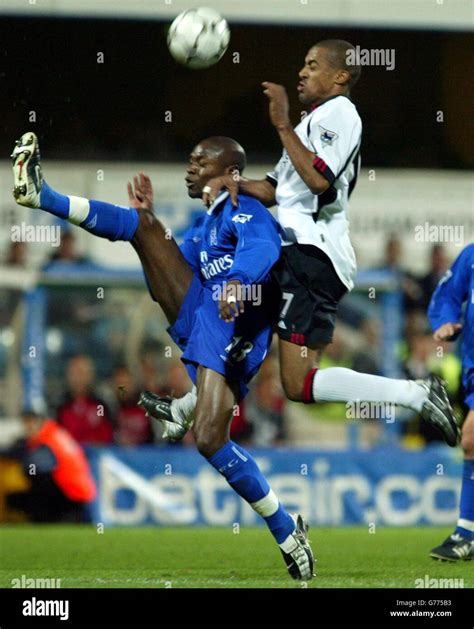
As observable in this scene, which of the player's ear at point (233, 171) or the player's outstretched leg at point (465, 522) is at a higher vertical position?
the player's ear at point (233, 171)

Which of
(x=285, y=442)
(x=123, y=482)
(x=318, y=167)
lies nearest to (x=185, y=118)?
(x=285, y=442)

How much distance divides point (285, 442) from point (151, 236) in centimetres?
562

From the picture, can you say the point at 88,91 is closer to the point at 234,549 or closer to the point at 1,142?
the point at 1,142

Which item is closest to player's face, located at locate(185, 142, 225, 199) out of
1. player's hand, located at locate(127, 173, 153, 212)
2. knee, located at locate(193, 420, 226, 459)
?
player's hand, located at locate(127, 173, 153, 212)

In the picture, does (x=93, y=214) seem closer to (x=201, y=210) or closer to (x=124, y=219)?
(x=124, y=219)

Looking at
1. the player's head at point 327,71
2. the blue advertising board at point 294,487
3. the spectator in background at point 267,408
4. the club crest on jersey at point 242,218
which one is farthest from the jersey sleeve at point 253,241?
the spectator in background at point 267,408

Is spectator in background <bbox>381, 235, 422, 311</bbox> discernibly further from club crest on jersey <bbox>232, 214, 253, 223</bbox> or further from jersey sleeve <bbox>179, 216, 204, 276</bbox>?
club crest on jersey <bbox>232, 214, 253, 223</bbox>

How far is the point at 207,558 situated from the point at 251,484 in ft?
4.24

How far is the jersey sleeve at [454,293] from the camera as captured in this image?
6625 millimetres

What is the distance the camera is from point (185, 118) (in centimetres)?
1348

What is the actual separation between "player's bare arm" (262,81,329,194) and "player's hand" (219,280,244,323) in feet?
2.14

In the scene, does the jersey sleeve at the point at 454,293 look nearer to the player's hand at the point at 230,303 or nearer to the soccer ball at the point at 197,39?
the player's hand at the point at 230,303

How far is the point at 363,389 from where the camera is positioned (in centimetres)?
562

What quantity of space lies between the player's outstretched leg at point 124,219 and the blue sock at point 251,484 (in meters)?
0.88
